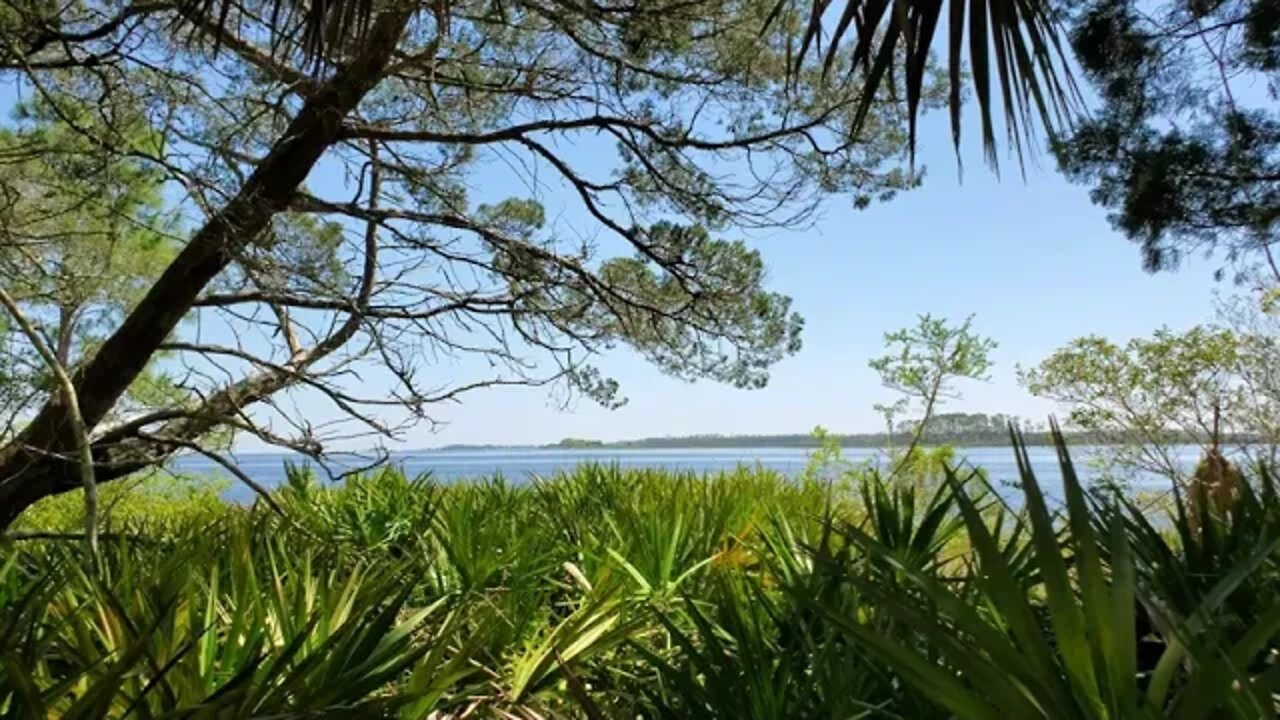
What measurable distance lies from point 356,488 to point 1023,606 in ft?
18.1

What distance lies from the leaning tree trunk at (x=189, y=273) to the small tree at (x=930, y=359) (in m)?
6.54

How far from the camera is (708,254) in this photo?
6207 mm

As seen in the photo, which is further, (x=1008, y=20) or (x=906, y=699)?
(x=1008, y=20)

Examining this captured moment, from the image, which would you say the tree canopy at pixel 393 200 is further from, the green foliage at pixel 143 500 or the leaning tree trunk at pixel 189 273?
the green foliage at pixel 143 500

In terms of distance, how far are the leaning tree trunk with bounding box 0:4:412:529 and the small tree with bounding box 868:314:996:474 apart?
654 cm

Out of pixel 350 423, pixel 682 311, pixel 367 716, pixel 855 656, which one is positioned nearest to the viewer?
pixel 367 716

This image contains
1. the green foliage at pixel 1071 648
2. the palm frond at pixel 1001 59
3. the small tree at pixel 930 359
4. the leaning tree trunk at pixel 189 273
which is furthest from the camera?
the small tree at pixel 930 359

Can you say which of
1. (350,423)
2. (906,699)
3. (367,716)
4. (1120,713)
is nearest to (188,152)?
(350,423)

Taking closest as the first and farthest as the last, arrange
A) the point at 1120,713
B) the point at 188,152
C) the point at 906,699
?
1. the point at 1120,713
2. the point at 906,699
3. the point at 188,152

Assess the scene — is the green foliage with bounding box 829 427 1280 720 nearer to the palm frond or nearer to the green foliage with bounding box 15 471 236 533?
the palm frond

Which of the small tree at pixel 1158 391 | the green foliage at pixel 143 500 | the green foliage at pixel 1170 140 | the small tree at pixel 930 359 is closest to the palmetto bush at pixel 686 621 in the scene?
the green foliage at pixel 1170 140

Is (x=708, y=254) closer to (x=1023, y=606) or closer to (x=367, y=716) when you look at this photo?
(x=367, y=716)

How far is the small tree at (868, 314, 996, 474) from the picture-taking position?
944cm

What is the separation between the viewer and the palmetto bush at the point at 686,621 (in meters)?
0.97
